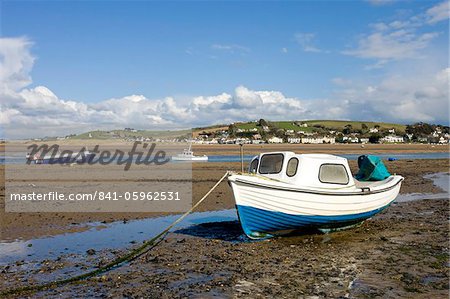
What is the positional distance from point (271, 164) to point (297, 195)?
1864 millimetres

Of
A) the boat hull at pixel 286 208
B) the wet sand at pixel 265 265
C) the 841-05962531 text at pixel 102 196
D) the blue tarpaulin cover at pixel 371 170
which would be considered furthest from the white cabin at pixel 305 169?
the 841-05962531 text at pixel 102 196

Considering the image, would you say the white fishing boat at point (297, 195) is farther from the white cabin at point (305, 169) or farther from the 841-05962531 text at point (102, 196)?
the 841-05962531 text at point (102, 196)

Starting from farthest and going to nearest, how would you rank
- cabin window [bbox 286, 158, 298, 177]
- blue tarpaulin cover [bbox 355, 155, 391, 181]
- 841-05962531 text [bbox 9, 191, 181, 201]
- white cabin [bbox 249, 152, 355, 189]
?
841-05962531 text [bbox 9, 191, 181, 201] < blue tarpaulin cover [bbox 355, 155, 391, 181] < cabin window [bbox 286, 158, 298, 177] < white cabin [bbox 249, 152, 355, 189]

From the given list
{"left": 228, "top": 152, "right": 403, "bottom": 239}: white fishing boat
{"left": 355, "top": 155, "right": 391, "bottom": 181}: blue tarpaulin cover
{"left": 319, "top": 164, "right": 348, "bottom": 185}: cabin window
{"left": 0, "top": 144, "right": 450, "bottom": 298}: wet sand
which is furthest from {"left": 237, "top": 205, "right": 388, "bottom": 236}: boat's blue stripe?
{"left": 355, "top": 155, "right": 391, "bottom": 181}: blue tarpaulin cover

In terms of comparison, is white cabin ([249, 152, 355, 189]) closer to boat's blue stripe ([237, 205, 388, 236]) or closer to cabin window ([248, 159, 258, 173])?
cabin window ([248, 159, 258, 173])

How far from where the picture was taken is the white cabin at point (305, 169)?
1423cm

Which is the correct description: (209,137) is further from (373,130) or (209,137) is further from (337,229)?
(337,229)

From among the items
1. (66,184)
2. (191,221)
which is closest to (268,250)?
(191,221)

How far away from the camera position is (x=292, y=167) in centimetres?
1451

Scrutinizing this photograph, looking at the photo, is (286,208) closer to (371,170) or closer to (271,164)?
(271,164)

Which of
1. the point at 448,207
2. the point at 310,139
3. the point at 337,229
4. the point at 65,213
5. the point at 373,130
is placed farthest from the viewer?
the point at 373,130

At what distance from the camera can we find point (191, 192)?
85.0 ft

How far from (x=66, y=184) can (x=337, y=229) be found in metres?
21.4

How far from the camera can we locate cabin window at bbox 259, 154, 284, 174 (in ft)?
48.4
